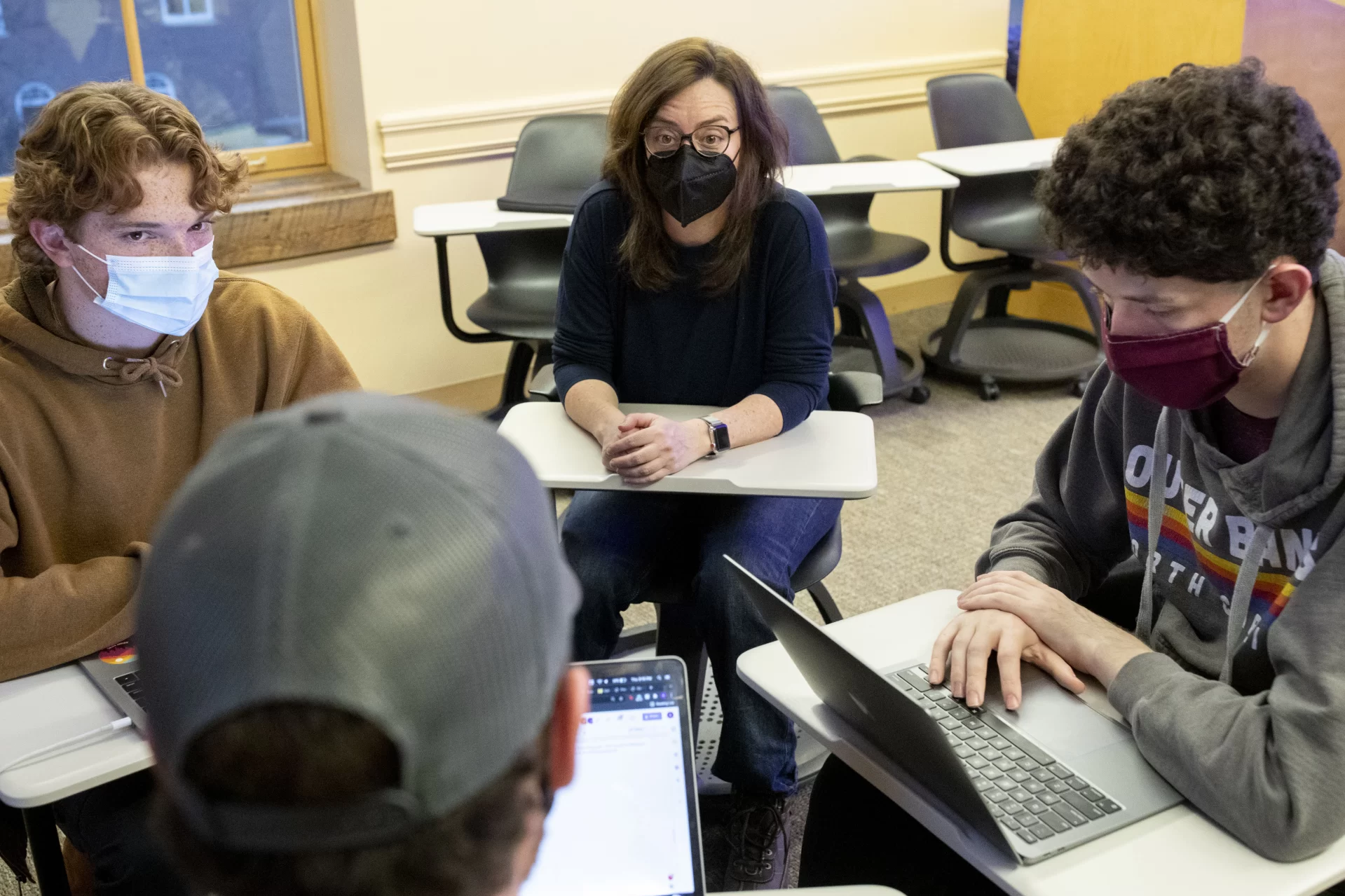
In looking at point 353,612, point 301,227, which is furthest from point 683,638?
point 301,227

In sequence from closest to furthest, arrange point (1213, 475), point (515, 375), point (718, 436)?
point (1213, 475) < point (718, 436) < point (515, 375)

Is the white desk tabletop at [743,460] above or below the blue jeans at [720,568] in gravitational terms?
above

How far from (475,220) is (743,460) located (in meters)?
1.72

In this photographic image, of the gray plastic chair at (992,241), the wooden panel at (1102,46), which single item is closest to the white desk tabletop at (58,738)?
the gray plastic chair at (992,241)

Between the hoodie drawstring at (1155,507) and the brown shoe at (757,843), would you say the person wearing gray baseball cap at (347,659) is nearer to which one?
the hoodie drawstring at (1155,507)

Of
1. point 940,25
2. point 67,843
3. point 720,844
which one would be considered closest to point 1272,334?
point 720,844

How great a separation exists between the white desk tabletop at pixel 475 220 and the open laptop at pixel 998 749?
2123mm

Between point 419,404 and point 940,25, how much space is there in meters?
4.71

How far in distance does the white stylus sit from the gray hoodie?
38.7 inches

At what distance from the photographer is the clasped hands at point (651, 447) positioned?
171 cm

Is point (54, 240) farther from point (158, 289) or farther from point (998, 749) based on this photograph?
point (998, 749)

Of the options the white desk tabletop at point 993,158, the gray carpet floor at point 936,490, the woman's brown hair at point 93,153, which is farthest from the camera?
the white desk tabletop at point 993,158

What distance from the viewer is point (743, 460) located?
180cm

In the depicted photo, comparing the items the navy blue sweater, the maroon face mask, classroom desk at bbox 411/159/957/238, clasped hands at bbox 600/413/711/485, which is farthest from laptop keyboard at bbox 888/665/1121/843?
classroom desk at bbox 411/159/957/238
